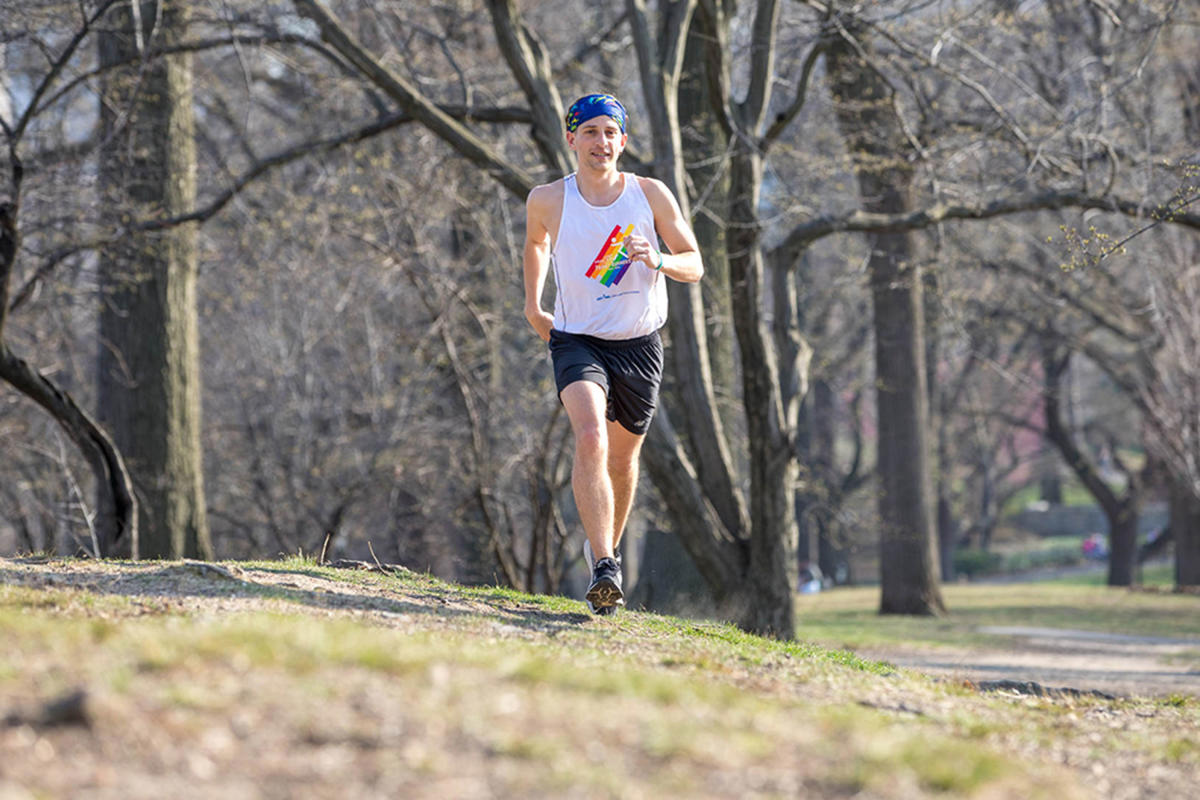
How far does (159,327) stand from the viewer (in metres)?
13.0

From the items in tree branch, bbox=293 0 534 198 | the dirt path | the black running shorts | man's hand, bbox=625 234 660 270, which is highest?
tree branch, bbox=293 0 534 198

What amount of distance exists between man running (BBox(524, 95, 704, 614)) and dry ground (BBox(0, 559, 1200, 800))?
103cm

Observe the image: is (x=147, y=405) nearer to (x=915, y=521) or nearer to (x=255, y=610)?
(x=255, y=610)

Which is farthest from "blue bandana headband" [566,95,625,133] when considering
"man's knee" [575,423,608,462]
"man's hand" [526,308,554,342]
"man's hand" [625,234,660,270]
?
"man's knee" [575,423,608,462]

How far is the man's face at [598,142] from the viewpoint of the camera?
19.9ft

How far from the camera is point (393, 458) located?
17031mm

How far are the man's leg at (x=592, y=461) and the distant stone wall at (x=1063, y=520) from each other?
5153 cm

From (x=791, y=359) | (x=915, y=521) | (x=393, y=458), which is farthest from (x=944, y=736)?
(x=915, y=521)

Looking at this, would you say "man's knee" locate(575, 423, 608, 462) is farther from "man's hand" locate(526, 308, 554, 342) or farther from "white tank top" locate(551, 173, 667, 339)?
"man's hand" locate(526, 308, 554, 342)

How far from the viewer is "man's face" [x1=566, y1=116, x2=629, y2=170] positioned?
6.07 metres

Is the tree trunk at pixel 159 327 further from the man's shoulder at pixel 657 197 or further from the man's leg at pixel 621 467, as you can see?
the man's shoulder at pixel 657 197

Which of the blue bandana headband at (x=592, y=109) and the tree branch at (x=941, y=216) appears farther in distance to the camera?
the tree branch at (x=941, y=216)

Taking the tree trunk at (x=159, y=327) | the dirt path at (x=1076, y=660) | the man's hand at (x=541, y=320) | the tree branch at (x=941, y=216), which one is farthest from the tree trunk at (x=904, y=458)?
the man's hand at (x=541, y=320)

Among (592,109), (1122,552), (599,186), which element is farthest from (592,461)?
(1122,552)
